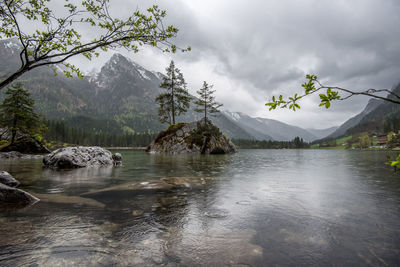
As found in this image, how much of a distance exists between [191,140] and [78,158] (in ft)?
100

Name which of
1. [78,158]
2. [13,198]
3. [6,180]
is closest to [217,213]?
[13,198]

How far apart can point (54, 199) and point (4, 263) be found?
4.27 m

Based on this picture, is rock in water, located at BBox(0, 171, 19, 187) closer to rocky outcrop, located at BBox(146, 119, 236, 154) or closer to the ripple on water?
the ripple on water

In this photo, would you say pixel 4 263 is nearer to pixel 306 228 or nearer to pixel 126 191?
pixel 126 191

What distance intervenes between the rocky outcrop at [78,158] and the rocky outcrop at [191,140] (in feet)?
85.1

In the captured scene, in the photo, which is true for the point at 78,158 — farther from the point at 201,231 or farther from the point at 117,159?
the point at 201,231

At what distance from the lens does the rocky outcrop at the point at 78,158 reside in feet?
54.5

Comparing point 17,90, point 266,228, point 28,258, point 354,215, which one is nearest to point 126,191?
point 28,258

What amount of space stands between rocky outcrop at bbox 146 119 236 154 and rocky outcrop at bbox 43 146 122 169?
85.1ft

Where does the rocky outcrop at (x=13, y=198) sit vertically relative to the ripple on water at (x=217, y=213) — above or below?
above

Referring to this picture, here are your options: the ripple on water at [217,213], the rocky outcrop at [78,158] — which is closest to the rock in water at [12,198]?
the ripple on water at [217,213]

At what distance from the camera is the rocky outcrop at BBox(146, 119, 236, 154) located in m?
46.1

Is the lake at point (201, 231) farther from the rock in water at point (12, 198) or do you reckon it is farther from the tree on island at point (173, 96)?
the tree on island at point (173, 96)

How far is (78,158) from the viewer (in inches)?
683
